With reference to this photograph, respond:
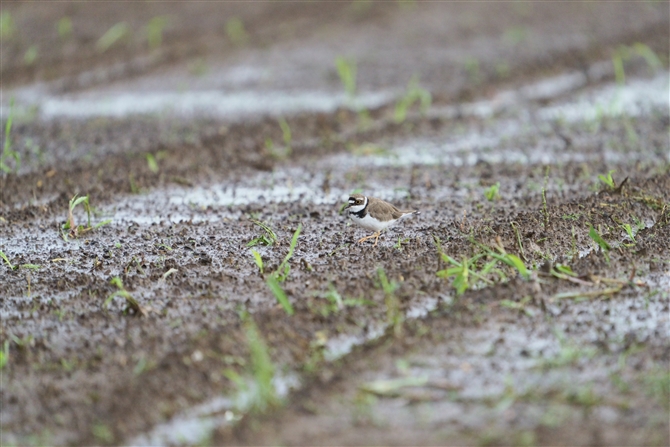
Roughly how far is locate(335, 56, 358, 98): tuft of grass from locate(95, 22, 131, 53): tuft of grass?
2.67 metres

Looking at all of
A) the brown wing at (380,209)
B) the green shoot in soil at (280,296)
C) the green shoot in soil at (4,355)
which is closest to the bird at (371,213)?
the brown wing at (380,209)

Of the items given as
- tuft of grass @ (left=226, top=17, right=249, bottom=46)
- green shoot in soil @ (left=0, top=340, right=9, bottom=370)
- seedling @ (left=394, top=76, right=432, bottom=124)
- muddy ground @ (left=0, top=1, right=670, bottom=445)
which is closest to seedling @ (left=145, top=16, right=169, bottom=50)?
muddy ground @ (left=0, top=1, right=670, bottom=445)

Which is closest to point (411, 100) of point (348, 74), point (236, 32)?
point (348, 74)

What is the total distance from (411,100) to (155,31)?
3.49 meters

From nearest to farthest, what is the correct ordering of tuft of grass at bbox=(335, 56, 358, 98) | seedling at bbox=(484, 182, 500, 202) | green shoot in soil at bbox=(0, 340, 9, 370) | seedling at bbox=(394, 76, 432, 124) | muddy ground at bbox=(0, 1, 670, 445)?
muddy ground at bbox=(0, 1, 670, 445)
green shoot in soil at bbox=(0, 340, 9, 370)
seedling at bbox=(484, 182, 500, 202)
seedling at bbox=(394, 76, 432, 124)
tuft of grass at bbox=(335, 56, 358, 98)

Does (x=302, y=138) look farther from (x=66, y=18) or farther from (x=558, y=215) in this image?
(x=66, y=18)

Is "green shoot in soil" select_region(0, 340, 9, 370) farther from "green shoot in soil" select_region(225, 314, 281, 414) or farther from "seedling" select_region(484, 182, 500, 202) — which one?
"seedling" select_region(484, 182, 500, 202)

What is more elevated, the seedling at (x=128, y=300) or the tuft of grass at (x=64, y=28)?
the seedling at (x=128, y=300)

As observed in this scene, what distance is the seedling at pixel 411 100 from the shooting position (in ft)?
26.9

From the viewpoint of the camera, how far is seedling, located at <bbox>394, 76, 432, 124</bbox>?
820cm

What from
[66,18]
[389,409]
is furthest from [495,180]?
[66,18]

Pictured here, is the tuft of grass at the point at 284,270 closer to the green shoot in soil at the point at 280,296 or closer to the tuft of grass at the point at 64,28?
the green shoot in soil at the point at 280,296

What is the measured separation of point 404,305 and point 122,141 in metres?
4.03

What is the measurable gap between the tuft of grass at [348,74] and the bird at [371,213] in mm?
3540
